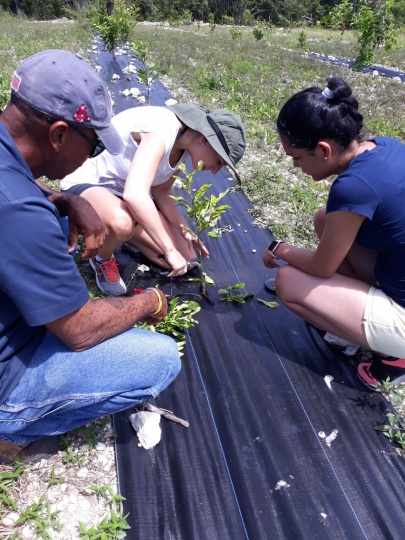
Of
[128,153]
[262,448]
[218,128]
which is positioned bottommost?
[262,448]

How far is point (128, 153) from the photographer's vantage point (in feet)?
7.77

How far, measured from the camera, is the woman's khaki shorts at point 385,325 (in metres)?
1.98

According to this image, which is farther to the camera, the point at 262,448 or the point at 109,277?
the point at 109,277

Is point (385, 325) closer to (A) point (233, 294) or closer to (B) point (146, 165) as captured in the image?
(A) point (233, 294)

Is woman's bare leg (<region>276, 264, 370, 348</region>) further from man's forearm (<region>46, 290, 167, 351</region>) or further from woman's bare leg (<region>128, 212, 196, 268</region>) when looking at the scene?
man's forearm (<region>46, 290, 167, 351</region>)

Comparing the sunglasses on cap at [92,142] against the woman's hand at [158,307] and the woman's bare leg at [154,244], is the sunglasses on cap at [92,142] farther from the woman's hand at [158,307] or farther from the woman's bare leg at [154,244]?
the woman's bare leg at [154,244]

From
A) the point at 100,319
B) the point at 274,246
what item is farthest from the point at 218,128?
the point at 100,319

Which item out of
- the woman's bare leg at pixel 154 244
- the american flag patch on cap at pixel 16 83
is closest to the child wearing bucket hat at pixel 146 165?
the woman's bare leg at pixel 154 244

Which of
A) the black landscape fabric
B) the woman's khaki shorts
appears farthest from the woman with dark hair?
the black landscape fabric

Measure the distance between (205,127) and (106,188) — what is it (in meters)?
0.67

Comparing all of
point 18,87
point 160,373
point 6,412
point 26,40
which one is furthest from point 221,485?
point 26,40

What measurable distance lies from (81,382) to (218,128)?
153 centimetres

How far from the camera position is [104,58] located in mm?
9133

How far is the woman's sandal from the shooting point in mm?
2092
